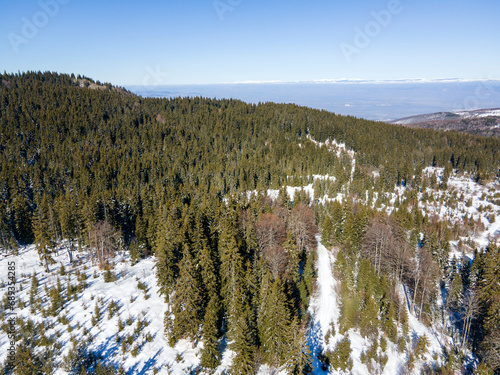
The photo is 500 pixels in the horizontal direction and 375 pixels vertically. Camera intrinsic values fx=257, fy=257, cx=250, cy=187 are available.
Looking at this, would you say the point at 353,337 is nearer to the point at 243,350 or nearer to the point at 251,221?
the point at 243,350

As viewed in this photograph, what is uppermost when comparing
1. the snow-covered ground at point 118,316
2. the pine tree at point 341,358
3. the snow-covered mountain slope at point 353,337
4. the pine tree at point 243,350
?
the pine tree at point 243,350

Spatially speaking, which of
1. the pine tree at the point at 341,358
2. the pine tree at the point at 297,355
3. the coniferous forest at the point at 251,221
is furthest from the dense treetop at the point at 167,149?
the pine tree at the point at 341,358

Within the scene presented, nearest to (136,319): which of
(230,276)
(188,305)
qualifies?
(188,305)

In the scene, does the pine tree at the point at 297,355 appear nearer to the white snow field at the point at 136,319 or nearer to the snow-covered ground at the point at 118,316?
the white snow field at the point at 136,319

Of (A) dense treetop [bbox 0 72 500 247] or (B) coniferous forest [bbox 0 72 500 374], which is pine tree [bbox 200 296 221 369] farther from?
(A) dense treetop [bbox 0 72 500 247]

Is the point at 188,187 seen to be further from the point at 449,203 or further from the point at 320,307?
the point at 449,203

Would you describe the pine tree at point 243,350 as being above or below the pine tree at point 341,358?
above

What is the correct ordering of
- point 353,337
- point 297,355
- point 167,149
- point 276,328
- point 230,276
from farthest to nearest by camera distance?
point 167,149
point 353,337
point 230,276
point 276,328
point 297,355

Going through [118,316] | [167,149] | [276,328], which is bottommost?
[118,316]
